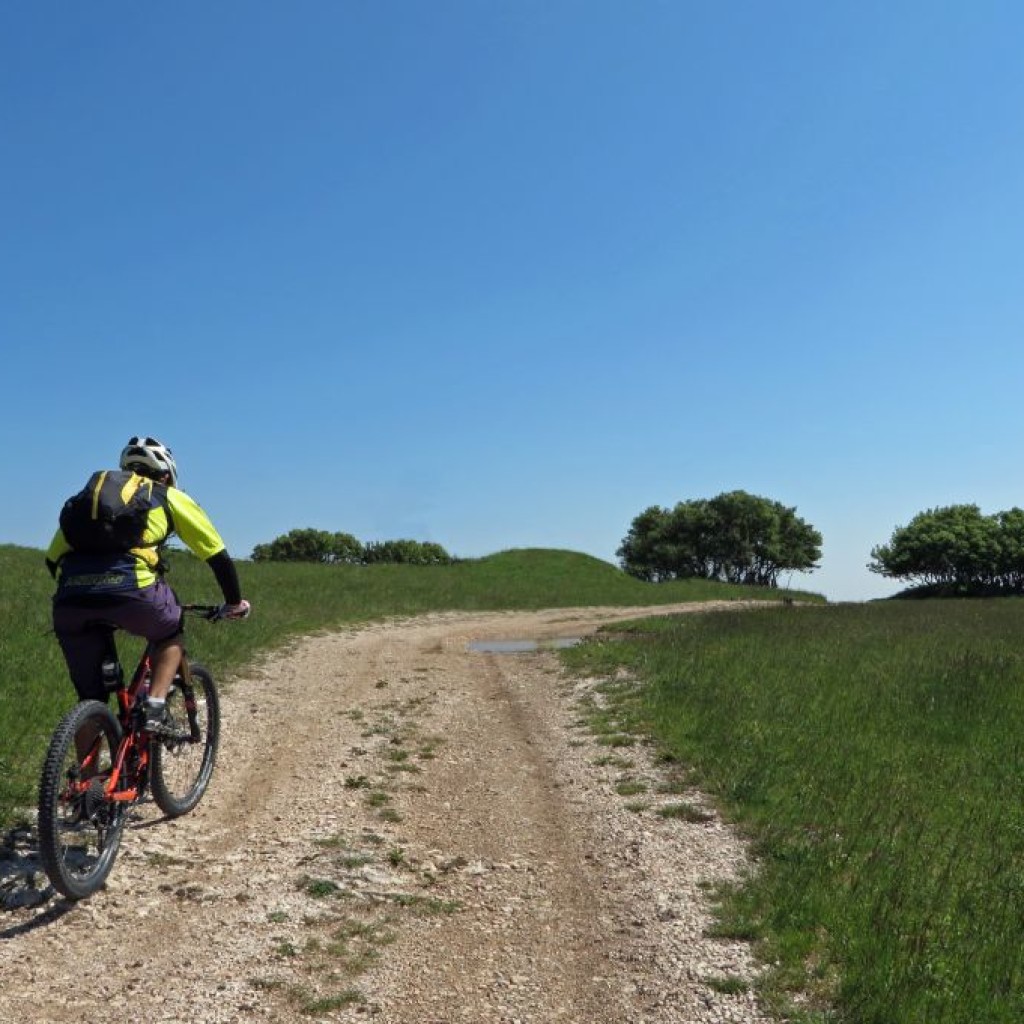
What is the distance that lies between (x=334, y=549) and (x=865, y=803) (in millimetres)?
90487

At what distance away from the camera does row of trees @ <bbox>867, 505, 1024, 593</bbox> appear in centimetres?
8556

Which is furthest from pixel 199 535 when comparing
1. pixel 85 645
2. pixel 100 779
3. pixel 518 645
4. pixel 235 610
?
pixel 518 645

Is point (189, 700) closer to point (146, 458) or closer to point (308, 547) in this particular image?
point (146, 458)

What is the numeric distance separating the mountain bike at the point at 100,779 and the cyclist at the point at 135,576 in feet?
0.53

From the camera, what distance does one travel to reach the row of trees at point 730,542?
326 feet

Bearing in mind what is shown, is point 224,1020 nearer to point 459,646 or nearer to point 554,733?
point 554,733

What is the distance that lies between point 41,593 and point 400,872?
20.7 meters


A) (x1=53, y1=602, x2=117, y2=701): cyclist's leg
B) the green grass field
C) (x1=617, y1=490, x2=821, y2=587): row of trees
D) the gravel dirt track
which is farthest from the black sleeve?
(x1=617, y1=490, x2=821, y2=587): row of trees

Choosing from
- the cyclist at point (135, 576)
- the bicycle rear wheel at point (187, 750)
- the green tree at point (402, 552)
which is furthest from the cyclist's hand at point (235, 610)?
the green tree at point (402, 552)

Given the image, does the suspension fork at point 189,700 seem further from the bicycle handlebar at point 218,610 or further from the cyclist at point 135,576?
the cyclist at point 135,576

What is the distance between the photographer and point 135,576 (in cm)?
604

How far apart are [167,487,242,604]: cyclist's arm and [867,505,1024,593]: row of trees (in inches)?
3465

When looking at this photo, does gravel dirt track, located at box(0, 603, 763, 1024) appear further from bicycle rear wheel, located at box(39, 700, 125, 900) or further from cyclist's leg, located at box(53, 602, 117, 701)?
cyclist's leg, located at box(53, 602, 117, 701)

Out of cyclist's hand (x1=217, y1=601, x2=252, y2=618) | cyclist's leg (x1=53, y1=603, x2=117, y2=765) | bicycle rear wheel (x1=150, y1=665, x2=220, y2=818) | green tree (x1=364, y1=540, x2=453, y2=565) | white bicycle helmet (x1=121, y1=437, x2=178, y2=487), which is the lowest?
bicycle rear wheel (x1=150, y1=665, x2=220, y2=818)
